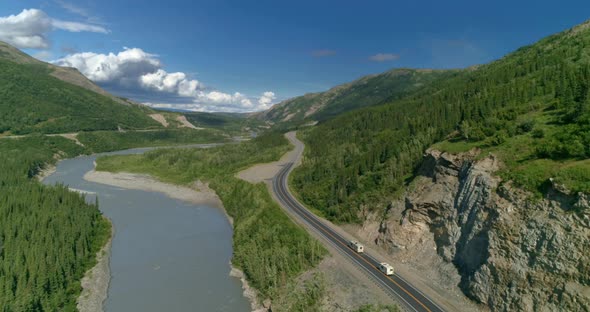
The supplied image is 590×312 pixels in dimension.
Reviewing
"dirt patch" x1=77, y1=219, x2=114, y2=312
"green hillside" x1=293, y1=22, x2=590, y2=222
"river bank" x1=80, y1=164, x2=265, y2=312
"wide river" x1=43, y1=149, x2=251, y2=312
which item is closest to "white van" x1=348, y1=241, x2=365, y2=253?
"green hillside" x1=293, y1=22, x2=590, y2=222

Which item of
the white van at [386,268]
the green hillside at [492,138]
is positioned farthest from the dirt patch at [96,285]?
the green hillside at [492,138]

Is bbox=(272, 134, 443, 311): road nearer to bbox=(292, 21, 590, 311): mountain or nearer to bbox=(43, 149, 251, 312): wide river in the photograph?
bbox=(292, 21, 590, 311): mountain

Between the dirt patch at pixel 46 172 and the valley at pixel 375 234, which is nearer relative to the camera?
the valley at pixel 375 234

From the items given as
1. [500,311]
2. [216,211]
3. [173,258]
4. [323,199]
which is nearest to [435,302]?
[500,311]

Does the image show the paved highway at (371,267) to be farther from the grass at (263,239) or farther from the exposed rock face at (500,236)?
the exposed rock face at (500,236)

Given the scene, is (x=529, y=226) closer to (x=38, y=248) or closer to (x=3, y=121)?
(x=38, y=248)

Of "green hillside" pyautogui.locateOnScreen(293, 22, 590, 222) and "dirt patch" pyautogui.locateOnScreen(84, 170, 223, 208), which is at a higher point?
"green hillside" pyautogui.locateOnScreen(293, 22, 590, 222)

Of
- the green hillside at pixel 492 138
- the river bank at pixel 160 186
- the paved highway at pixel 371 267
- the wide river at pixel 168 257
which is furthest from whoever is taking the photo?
the river bank at pixel 160 186
